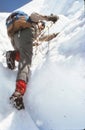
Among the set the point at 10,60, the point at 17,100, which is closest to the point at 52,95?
the point at 17,100

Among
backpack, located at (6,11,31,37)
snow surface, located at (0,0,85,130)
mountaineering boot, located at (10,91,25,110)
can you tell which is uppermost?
backpack, located at (6,11,31,37)

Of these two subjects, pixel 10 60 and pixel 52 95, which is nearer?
pixel 52 95

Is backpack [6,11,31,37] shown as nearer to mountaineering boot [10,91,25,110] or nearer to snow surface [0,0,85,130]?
snow surface [0,0,85,130]

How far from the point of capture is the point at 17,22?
16.3 ft

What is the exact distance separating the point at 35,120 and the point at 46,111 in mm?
173

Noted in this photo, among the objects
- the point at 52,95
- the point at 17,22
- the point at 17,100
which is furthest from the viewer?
the point at 17,22

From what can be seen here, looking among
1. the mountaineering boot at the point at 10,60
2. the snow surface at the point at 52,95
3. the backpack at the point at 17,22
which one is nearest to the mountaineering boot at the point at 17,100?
the snow surface at the point at 52,95

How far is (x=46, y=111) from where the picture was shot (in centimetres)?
375

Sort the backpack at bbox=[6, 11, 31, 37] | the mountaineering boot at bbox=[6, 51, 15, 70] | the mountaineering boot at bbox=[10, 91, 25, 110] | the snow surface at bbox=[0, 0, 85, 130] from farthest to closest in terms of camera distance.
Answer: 1. the mountaineering boot at bbox=[6, 51, 15, 70]
2. the backpack at bbox=[6, 11, 31, 37]
3. the mountaineering boot at bbox=[10, 91, 25, 110]
4. the snow surface at bbox=[0, 0, 85, 130]

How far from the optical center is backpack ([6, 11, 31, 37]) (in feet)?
16.3

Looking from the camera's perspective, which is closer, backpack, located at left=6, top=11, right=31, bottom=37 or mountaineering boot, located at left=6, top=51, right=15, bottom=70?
backpack, located at left=6, top=11, right=31, bottom=37

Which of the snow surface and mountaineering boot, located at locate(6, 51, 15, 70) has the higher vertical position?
the snow surface

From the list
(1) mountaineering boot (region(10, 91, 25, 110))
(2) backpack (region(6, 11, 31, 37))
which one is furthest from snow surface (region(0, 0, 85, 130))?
(2) backpack (region(6, 11, 31, 37))

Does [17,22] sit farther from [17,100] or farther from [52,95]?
[17,100]
